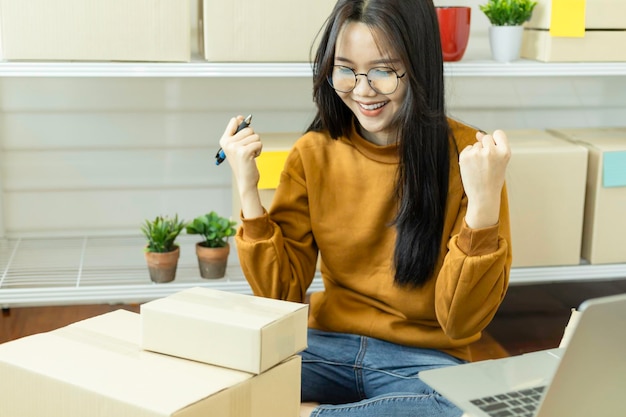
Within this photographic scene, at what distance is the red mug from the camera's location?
75.8 inches

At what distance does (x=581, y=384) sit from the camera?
0.79 metres

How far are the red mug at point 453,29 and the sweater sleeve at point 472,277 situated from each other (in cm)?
59

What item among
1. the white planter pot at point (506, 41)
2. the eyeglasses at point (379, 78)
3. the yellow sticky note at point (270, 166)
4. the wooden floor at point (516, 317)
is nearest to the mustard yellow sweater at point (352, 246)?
the eyeglasses at point (379, 78)

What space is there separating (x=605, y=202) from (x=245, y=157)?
995 mm

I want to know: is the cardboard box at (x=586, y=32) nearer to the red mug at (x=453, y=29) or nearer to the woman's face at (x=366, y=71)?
the red mug at (x=453, y=29)

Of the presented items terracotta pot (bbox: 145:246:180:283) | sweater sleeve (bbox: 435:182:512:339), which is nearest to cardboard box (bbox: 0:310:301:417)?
sweater sleeve (bbox: 435:182:512:339)

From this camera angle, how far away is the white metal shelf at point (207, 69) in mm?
1799

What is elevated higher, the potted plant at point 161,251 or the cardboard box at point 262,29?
the cardboard box at point 262,29

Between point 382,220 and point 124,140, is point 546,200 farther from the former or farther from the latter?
point 124,140

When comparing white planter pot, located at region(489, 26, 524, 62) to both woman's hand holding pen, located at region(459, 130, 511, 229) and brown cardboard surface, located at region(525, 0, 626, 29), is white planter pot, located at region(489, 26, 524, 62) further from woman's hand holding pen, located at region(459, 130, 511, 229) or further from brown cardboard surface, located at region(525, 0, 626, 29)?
woman's hand holding pen, located at region(459, 130, 511, 229)

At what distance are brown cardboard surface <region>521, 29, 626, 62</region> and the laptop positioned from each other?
Result: 1237 mm

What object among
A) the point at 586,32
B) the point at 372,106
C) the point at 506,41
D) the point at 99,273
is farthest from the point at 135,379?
the point at 586,32

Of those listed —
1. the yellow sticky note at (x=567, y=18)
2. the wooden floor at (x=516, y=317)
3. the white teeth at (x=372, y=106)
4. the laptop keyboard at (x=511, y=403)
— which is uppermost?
the yellow sticky note at (x=567, y=18)

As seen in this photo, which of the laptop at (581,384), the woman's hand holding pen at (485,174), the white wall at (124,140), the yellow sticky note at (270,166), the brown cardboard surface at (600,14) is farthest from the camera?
the white wall at (124,140)
